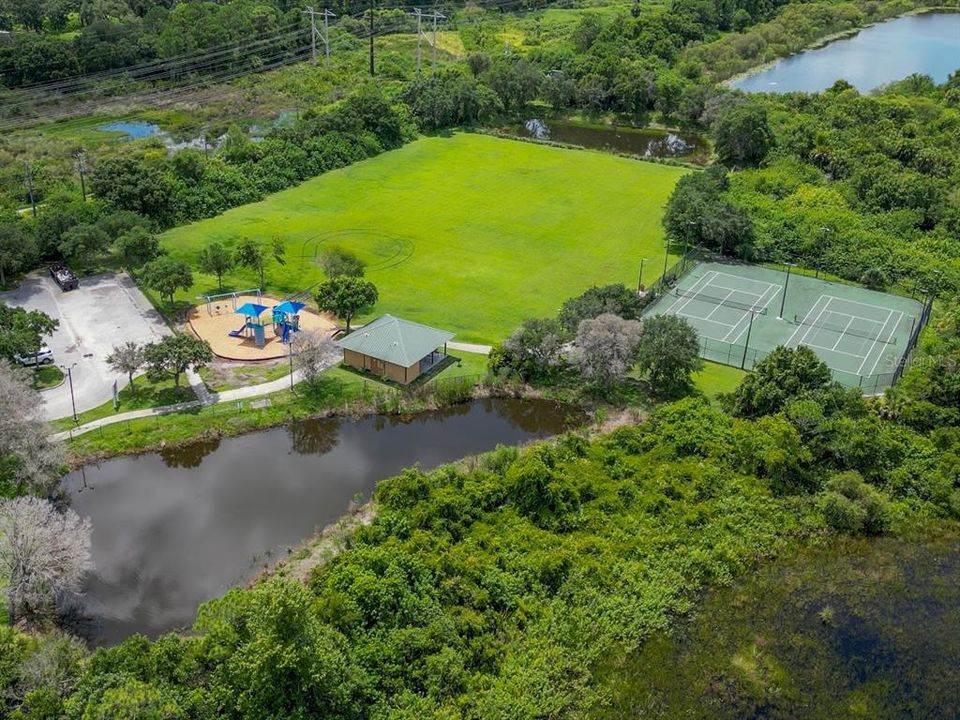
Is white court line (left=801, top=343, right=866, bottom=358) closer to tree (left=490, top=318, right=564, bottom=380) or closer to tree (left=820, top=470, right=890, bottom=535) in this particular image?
tree (left=820, top=470, right=890, bottom=535)

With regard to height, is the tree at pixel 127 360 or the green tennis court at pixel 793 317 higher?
the tree at pixel 127 360

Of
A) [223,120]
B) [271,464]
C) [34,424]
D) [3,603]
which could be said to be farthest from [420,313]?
[223,120]

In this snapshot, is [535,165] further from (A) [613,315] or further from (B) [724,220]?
(A) [613,315]

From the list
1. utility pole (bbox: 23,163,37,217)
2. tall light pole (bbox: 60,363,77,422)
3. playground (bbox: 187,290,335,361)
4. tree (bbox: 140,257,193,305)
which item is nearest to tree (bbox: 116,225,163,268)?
tree (bbox: 140,257,193,305)

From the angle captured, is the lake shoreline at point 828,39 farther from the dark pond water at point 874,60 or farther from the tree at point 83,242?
the tree at point 83,242

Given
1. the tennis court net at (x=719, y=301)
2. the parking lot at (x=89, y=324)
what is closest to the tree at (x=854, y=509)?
the tennis court net at (x=719, y=301)

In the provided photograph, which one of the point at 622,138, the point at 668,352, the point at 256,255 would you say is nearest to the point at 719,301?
the point at 668,352

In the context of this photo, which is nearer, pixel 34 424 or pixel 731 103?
pixel 34 424
